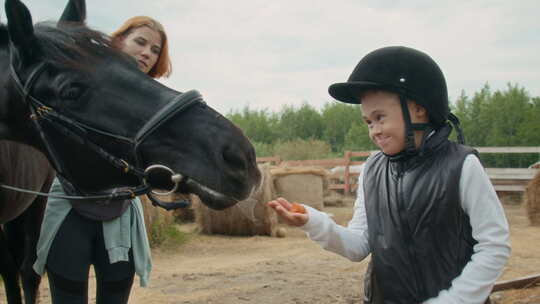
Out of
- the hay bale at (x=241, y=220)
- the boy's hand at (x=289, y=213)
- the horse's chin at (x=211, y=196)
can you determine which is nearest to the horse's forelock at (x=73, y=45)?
the horse's chin at (x=211, y=196)

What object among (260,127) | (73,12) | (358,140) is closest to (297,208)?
(73,12)

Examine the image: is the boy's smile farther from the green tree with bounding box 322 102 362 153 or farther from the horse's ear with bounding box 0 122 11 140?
the green tree with bounding box 322 102 362 153

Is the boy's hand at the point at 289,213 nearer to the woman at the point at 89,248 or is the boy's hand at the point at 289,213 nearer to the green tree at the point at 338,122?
the woman at the point at 89,248

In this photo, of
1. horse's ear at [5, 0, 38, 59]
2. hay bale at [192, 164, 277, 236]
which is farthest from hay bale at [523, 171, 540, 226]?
horse's ear at [5, 0, 38, 59]

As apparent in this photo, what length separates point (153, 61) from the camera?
2.25m

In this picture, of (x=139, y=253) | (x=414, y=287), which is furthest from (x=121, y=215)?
(x=414, y=287)

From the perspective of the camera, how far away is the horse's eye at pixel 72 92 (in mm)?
1619

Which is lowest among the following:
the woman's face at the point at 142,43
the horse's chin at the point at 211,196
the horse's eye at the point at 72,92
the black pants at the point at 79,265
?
the black pants at the point at 79,265

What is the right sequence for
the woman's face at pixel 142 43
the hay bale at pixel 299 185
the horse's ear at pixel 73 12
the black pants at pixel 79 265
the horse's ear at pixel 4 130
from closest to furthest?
the horse's ear at pixel 4 130 → the black pants at pixel 79 265 → the horse's ear at pixel 73 12 → the woman's face at pixel 142 43 → the hay bale at pixel 299 185

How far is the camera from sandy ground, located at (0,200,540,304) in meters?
4.03

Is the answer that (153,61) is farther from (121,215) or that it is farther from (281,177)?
(281,177)

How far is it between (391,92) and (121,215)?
4.23ft

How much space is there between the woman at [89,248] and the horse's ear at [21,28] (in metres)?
0.31

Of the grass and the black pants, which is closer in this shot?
the black pants
